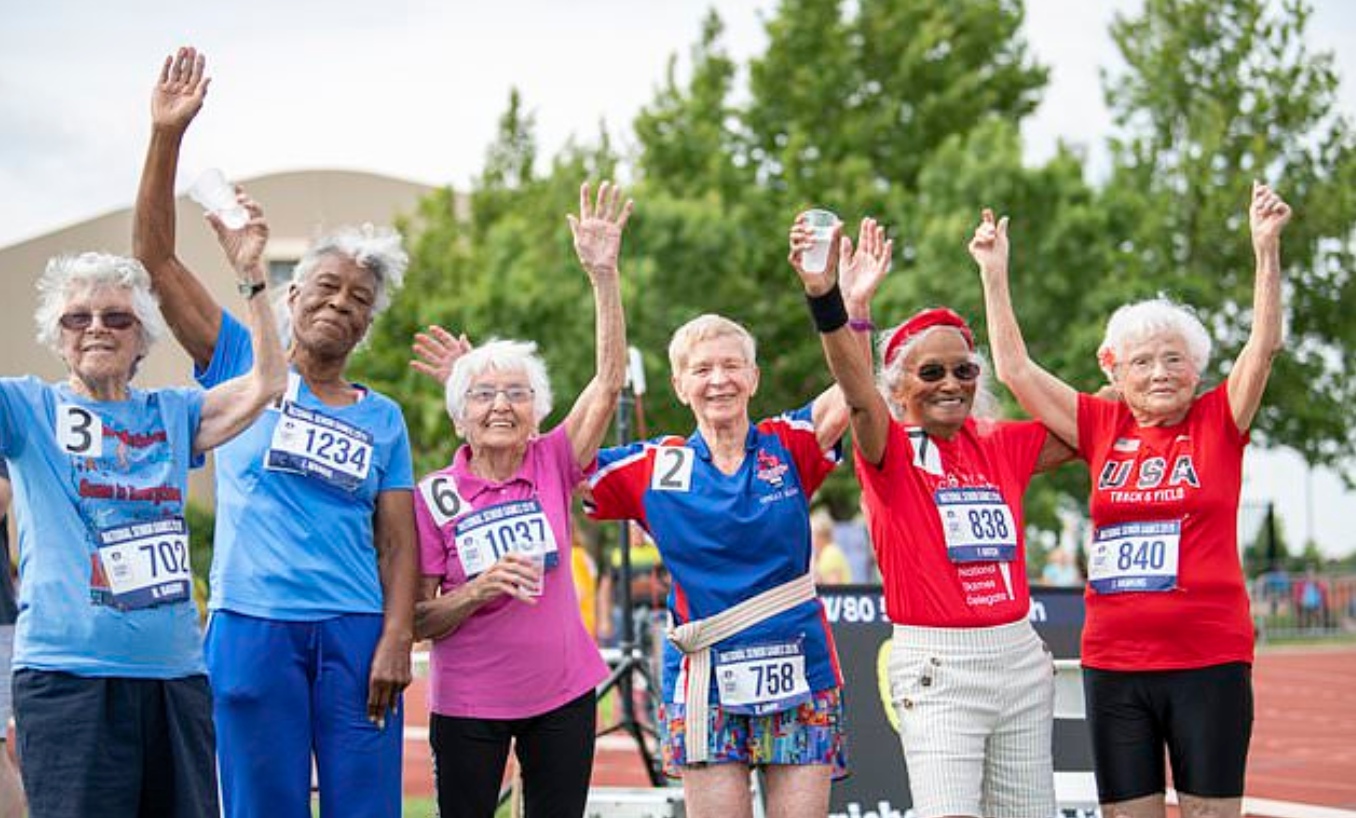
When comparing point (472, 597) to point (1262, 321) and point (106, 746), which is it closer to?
point (106, 746)

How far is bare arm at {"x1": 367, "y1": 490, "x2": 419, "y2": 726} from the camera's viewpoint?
4.03 m

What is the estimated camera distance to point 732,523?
14.3ft

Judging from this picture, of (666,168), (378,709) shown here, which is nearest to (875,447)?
(378,709)

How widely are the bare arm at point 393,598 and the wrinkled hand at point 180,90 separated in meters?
1.16

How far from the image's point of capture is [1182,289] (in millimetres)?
25734

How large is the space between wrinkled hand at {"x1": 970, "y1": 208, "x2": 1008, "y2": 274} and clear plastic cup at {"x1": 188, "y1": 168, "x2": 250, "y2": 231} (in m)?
2.25

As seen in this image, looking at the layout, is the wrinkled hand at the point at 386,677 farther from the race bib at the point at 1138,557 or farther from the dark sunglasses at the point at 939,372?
the race bib at the point at 1138,557

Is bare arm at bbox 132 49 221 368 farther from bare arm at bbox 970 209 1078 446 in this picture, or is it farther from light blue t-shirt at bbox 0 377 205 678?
bare arm at bbox 970 209 1078 446

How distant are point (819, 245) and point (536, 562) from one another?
119cm

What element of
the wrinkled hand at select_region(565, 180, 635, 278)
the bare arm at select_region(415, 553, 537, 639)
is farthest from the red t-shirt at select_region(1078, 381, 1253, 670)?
the bare arm at select_region(415, 553, 537, 639)

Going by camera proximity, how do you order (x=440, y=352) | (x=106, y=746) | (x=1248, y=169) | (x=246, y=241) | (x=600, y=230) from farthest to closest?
(x=1248, y=169) < (x=440, y=352) < (x=600, y=230) < (x=246, y=241) < (x=106, y=746)

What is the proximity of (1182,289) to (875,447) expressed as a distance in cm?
2292

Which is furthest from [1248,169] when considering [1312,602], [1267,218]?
[1267,218]

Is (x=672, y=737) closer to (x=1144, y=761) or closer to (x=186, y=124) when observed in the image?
(x=1144, y=761)
